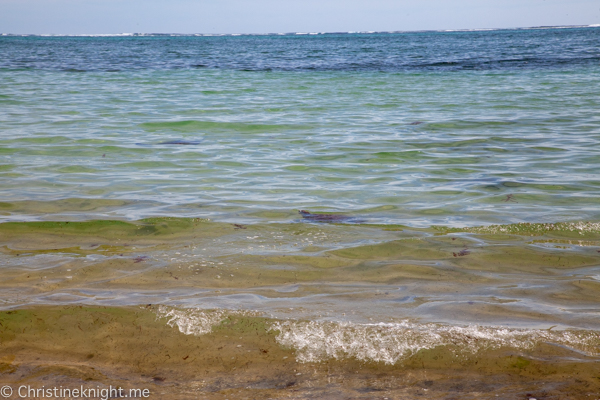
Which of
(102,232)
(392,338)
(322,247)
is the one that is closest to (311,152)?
(322,247)

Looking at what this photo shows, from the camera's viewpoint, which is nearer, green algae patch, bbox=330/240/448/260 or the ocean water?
the ocean water

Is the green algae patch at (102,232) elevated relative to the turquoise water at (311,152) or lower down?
lower down

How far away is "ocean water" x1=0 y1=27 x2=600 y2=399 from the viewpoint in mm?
2475

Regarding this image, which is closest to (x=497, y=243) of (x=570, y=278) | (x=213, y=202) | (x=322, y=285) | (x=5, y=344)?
(x=570, y=278)

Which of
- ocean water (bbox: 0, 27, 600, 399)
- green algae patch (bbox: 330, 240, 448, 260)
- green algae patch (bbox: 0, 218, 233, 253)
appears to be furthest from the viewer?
green algae patch (bbox: 0, 218, 233, 253)

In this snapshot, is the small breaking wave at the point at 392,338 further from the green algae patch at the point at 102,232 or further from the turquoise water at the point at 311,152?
the turquoise water at the point at 311,152

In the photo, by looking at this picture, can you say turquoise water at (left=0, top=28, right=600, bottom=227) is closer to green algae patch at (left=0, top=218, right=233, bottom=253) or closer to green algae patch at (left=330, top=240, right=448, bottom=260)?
green algae patch at (left=0, top=218, right=233, bottom=253)

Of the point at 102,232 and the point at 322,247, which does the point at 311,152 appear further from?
the point at 102,232

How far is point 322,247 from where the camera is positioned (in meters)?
4.02

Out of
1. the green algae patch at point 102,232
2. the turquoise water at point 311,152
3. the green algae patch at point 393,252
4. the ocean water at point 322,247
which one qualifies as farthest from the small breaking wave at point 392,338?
the turquoise water at point 311,152

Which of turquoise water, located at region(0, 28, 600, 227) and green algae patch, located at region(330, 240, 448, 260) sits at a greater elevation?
turquoise water, located at region(0, 28, 600, 227)

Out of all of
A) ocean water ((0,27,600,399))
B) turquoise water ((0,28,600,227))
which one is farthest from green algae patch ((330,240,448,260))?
turquoise water ((0,28,600,227))

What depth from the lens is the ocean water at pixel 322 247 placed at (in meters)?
2.47

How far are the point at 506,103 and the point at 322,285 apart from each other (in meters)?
10.8
